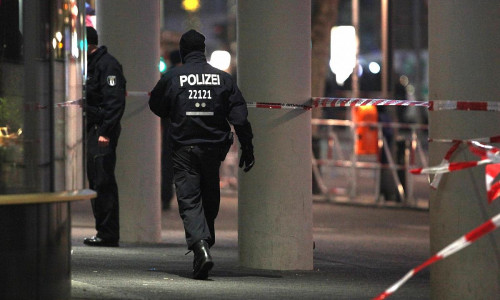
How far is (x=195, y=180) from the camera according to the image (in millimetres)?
10570

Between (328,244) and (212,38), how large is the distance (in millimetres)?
60585

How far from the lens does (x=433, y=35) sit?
8445 millimetres

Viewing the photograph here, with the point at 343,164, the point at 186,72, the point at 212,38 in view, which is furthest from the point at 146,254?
the point at 212,38

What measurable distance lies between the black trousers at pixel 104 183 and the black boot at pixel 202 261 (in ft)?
9.18

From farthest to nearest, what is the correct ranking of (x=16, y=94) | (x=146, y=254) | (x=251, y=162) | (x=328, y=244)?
(x=328, y=244) → (x=146, y=254) → (x=251, y=162) → (x=16, y=94)

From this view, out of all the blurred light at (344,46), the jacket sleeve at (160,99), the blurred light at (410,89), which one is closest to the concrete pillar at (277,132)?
the jacket sleeve at (160,99)

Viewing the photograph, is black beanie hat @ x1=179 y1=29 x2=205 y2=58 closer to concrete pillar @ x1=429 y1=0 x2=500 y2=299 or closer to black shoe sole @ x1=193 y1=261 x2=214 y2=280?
black shoe sole @ x1=193 y1=261 x2=214 y2=280

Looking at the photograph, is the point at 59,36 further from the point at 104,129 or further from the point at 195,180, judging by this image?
the point at 104,129

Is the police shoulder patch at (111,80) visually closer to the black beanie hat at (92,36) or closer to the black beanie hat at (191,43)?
the black beanie hat at (92,36)

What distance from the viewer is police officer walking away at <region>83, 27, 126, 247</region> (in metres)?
12.7

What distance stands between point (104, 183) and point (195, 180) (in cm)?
261

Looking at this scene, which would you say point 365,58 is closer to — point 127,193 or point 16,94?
point 127,193

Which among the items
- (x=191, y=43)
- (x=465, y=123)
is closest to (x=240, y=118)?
(x=191, y=43)

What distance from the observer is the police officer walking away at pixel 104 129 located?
12.7 metres
